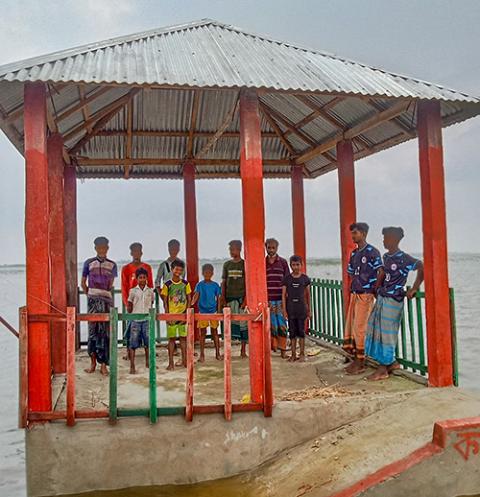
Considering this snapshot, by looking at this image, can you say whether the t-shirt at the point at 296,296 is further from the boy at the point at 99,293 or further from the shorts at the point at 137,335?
the boy at the point at 99,293

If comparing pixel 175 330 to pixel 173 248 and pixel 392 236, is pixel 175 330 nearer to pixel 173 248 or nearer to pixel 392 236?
pixel 173 248

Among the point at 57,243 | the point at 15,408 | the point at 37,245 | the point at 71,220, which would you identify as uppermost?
the point at 71,220

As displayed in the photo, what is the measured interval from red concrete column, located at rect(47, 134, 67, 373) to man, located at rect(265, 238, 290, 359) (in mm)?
2958

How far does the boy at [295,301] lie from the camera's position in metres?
7.67

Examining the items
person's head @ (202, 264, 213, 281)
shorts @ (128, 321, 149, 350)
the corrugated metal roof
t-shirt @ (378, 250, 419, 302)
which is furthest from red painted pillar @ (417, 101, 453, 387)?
shorts @ (128, 321, 149, 350)

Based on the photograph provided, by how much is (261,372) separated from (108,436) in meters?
1.59

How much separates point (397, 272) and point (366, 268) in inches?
19.5

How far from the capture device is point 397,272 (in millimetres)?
6348

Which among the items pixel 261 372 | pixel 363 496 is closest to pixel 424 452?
pixel 363 496

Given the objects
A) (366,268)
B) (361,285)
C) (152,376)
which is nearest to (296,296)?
(361,285)

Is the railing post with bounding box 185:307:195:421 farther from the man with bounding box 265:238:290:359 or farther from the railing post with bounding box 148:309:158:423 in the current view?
the man with bounding box 265:238:290:359

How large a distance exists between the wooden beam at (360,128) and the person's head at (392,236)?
1438mm

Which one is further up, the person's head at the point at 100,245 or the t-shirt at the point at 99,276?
the person's head at the point at 100,245

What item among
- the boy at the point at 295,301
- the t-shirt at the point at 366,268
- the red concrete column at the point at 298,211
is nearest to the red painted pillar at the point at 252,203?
the t-shirt at the point at 366,268
